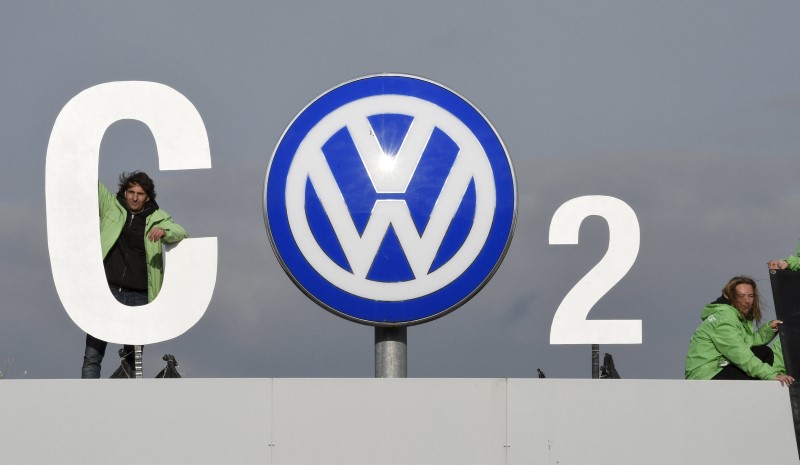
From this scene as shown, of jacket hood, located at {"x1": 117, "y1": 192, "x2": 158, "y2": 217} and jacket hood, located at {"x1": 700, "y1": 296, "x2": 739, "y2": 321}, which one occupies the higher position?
jacket hood, located at {"x1": 117, "y1": 192, "x2": 158, "y2": 217}

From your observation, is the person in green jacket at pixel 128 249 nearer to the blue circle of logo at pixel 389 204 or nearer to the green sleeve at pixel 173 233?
the green sleeve at pixel 173 233

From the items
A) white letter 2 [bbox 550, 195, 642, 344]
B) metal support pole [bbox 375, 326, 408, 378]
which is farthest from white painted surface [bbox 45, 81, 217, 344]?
white letter 2 [bbox 550, 195, 642, 344]

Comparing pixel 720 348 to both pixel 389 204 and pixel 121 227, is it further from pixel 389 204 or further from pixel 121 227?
pixel 121 227

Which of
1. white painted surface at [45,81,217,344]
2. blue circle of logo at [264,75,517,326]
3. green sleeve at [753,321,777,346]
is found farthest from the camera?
green sleeve at [753,321,777,346]

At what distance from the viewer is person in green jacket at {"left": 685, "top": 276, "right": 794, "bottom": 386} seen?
1064 centimetres

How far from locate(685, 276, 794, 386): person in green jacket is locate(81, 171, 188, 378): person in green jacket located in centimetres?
419

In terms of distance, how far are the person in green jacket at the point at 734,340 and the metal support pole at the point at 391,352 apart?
220cm

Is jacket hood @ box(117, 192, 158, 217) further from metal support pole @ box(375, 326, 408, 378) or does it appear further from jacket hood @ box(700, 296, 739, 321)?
jacket hood @ box(700, 296, 739, 321)
